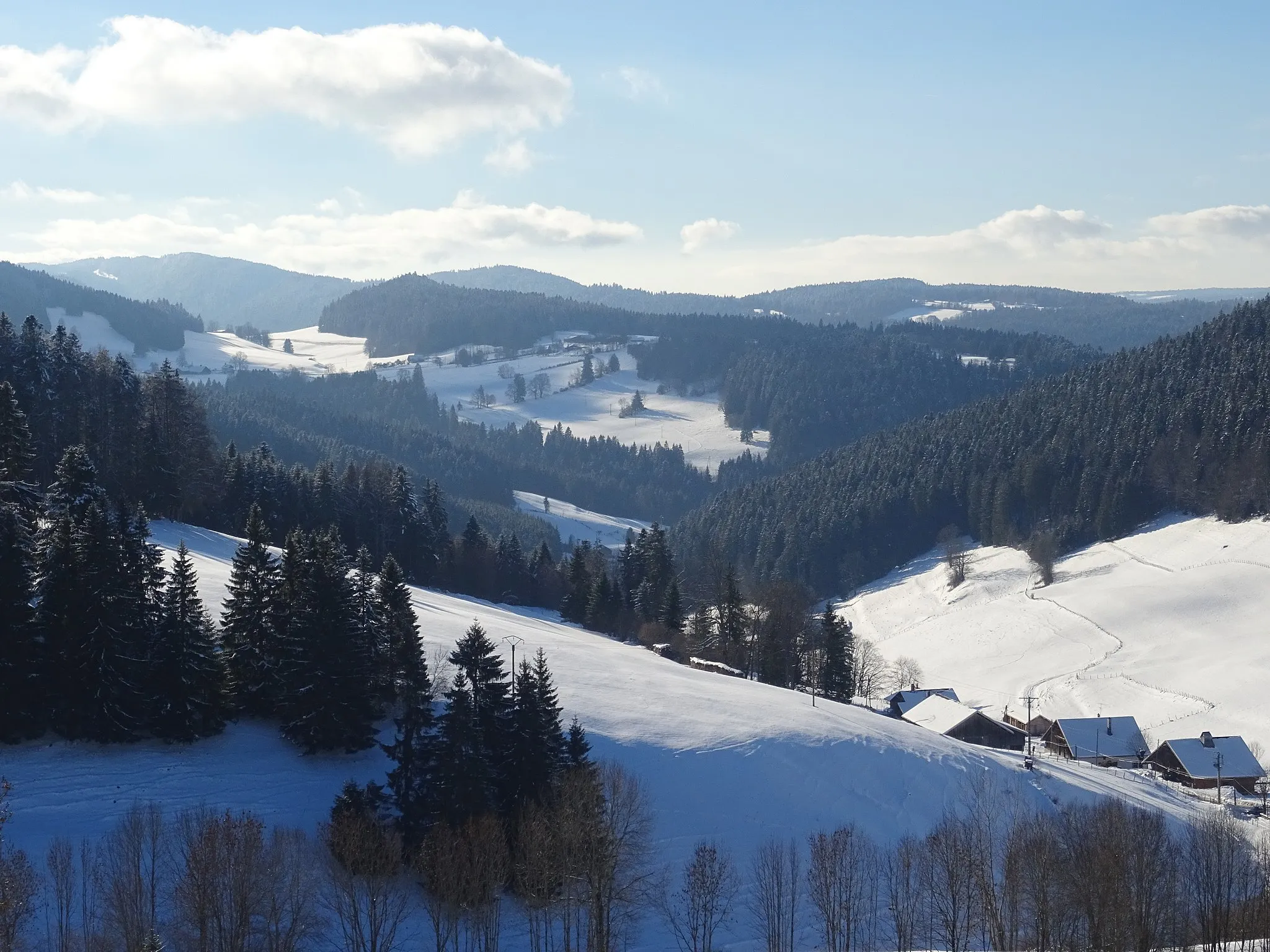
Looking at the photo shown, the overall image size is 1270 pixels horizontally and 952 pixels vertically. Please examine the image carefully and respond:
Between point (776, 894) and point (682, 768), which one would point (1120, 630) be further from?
point (776, 894)

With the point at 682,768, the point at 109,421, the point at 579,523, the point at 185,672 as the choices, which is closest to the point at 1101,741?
the point at 682,768

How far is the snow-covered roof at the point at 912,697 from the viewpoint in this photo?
74.6m

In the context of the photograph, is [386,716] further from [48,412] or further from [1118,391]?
[1118,391]

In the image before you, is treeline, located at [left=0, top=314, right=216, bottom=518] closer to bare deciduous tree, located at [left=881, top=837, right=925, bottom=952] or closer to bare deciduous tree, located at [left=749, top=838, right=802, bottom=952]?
bare deciduous tree, located at [left=749, top=838, right=802, bottom=952]

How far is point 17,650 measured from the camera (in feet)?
113

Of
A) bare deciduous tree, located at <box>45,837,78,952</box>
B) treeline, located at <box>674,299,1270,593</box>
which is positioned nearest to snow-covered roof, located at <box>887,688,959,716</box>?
treeline, located at <box>674,299,1270,593</box>

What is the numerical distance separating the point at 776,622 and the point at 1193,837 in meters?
35.3

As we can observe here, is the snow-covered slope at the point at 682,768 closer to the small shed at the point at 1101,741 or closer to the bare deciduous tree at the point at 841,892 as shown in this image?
the bare deciduous tree at the point at 841,892

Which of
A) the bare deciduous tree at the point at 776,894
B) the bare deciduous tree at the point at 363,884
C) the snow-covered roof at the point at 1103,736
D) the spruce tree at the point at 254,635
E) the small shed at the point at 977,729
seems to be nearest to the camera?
the bare deciduous tree at the point at 363,884

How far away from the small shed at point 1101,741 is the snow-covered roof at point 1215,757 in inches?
133

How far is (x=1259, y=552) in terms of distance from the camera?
8588 cm

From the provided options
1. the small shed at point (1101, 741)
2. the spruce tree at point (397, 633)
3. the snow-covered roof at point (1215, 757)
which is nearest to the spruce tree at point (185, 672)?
the spruce tree at point (397, 633)

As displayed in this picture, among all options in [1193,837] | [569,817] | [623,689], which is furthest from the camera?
[623,689]

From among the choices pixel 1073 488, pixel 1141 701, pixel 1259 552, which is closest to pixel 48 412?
pixel 1141 701
